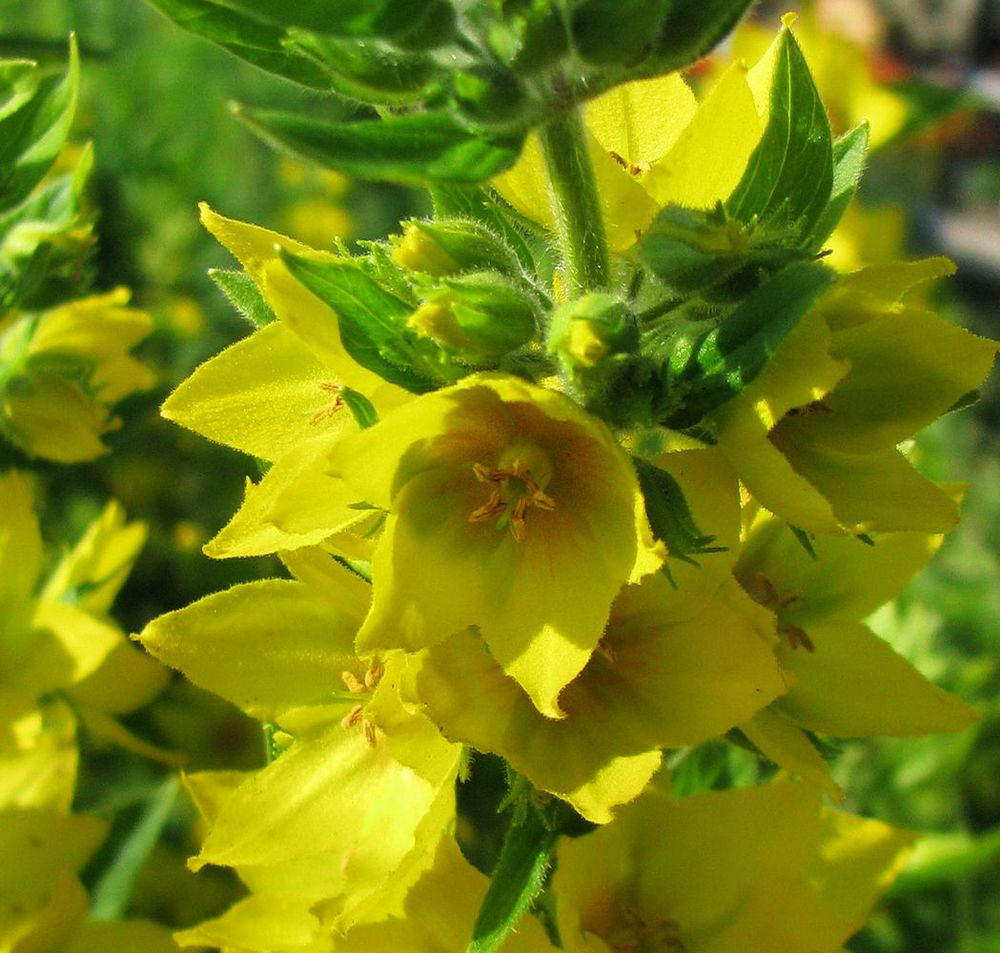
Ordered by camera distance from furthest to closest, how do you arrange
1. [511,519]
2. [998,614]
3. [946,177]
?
[946,177]
[998,614]
[511,519]

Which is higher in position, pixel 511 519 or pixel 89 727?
pixel 511 519

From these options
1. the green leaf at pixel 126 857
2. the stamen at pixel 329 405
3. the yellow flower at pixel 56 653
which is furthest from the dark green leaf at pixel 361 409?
the green leaf at pixel 126 857

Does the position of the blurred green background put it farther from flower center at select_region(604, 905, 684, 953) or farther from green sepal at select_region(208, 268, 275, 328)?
green sepal at select_region(208, 268, 275, 328)

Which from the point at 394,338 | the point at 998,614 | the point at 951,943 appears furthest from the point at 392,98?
the point at 998,614

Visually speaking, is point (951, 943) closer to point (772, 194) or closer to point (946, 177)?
point (772, 194)

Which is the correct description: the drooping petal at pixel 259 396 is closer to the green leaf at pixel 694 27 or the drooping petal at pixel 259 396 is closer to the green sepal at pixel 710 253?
the green sepal at pixel 710 253

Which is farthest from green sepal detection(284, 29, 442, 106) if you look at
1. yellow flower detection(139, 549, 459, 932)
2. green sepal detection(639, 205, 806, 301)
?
yellow flower detection(139, 549, 459, 932)
